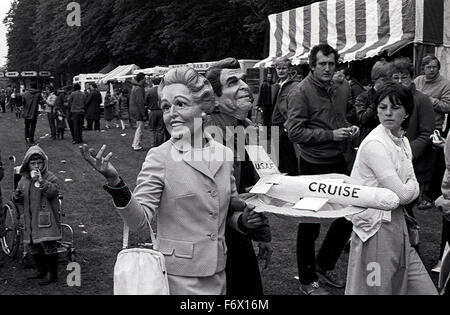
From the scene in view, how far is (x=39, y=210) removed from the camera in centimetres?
632

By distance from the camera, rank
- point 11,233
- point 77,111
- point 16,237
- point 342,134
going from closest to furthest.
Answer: point 342,134
point 16,237
point 11,233
point 77,111

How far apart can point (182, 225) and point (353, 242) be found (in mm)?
1376

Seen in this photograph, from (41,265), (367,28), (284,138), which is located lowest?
(41,265)

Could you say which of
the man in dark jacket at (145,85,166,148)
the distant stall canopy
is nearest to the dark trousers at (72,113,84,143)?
the man in dark jacket at (145,85,166,148)

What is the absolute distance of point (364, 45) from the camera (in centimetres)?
1334

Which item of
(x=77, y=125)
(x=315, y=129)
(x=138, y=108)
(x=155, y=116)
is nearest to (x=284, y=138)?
(x=315, y=129)

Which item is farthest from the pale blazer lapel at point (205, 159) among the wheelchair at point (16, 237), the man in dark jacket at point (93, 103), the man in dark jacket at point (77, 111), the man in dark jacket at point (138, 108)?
the man in dark jacket at point (93, 103)

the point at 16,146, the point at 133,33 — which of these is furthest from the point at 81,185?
the point at 133,33

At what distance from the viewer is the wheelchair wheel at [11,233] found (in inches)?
271

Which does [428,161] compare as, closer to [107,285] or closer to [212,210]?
[107,285]

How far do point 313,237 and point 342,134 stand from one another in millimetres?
895

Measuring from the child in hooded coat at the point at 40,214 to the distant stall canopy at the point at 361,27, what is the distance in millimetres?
7868

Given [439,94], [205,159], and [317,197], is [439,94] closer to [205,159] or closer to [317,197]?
[317,197]

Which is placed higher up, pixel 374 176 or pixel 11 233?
pixel 374 176
